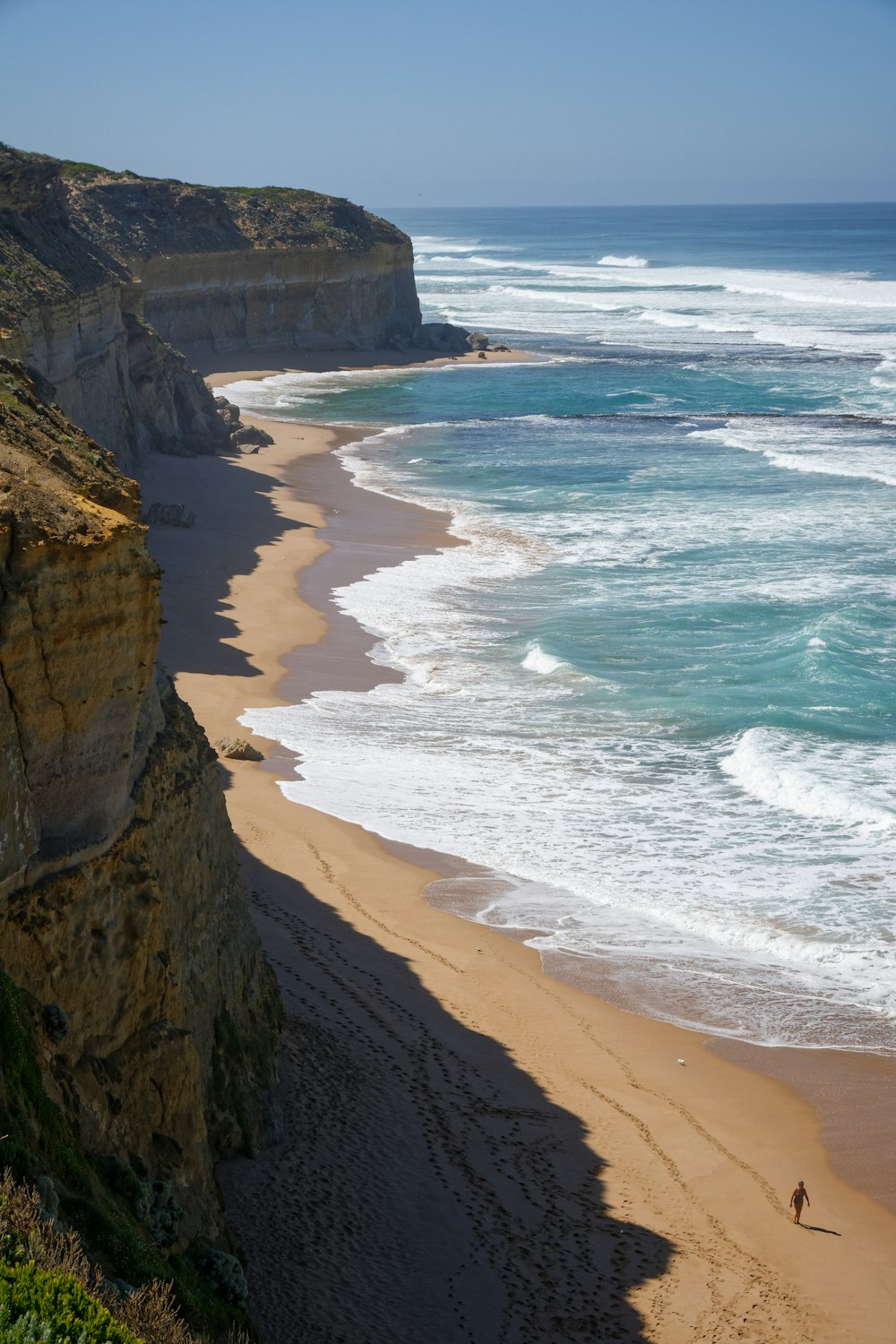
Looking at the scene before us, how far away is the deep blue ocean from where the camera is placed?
1511 cm

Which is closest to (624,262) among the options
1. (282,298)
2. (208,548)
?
(282,298)

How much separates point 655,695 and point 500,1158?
1234cm

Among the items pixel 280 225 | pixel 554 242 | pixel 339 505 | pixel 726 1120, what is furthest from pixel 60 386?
pixel 554 242

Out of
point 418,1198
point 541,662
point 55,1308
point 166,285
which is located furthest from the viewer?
point 166,285

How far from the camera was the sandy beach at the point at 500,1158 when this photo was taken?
9.30 metres

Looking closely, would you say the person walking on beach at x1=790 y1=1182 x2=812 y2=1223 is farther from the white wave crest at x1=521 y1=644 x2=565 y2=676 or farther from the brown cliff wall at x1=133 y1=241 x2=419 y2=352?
the brown cliff wall at x1=133 y1=241 x2=419 y2=352

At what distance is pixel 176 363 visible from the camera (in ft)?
135

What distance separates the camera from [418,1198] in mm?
10156

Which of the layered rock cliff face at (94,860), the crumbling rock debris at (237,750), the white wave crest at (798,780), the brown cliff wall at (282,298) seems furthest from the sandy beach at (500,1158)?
the brown cliff wall at (282,298)

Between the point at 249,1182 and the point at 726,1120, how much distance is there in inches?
183

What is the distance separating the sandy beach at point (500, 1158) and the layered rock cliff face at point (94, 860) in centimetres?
90

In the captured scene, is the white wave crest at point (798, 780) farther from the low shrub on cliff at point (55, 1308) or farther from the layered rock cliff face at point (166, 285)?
the low shrub on cliff at point (55, 1308)

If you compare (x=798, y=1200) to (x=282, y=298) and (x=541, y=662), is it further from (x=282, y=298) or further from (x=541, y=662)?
(x=282, y=298)

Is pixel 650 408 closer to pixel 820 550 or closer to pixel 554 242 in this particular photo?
pixel 820 550
